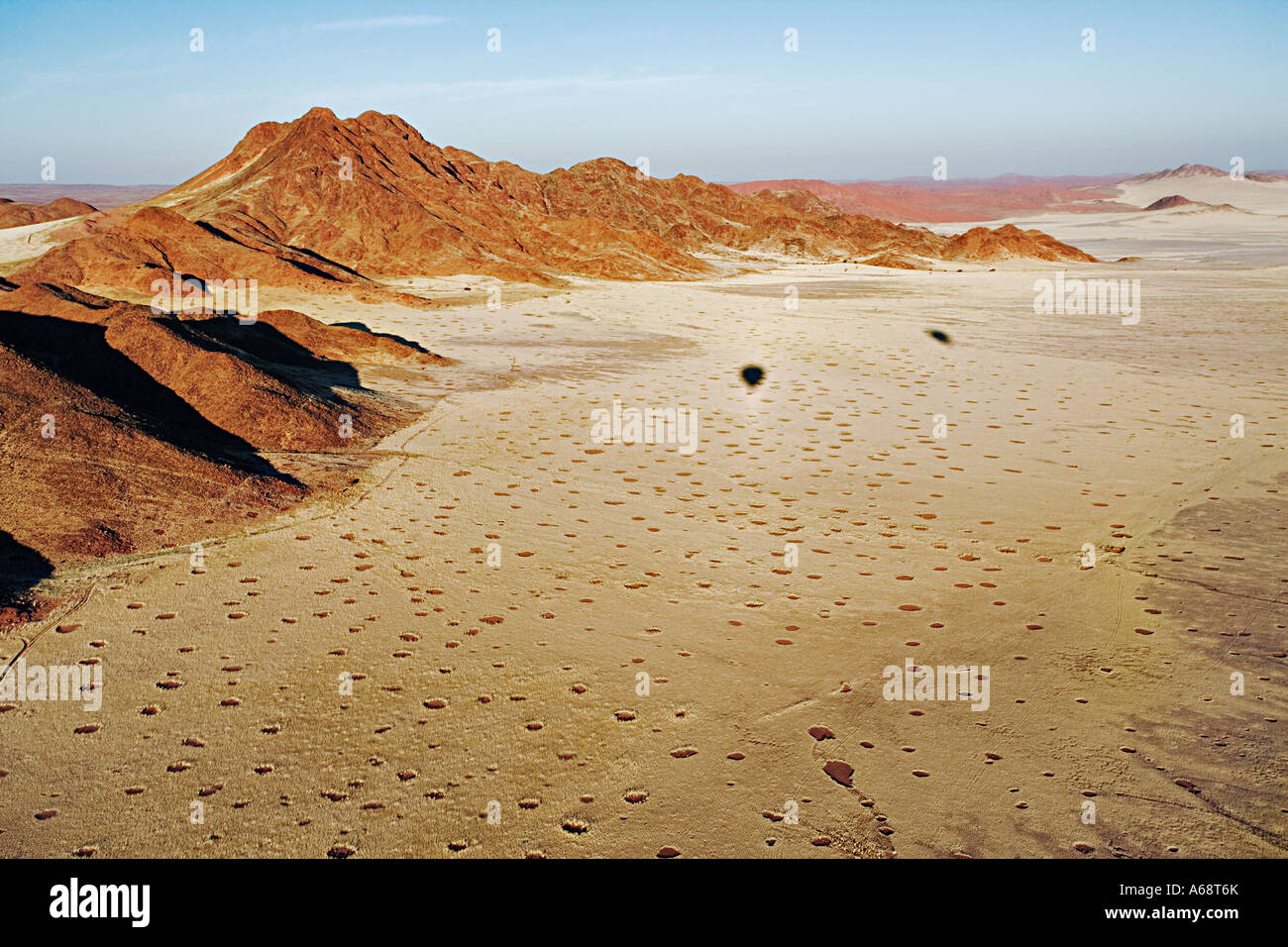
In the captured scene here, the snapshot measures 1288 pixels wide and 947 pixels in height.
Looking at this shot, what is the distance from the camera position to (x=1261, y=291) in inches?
1581

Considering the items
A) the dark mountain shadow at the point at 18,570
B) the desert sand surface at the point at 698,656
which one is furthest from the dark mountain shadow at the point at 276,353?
the dark mountain shadow at the point at 18,570

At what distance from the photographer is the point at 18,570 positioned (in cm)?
794

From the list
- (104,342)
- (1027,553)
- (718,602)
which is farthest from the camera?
(104,342)

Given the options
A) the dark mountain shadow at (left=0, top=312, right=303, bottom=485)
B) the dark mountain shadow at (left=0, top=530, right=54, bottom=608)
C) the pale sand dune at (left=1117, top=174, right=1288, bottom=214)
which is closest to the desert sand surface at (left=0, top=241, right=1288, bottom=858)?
the dark mountain shadow at (left=0, top=530, right=54, bottom=608)

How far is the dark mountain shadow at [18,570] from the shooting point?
24.4 ft

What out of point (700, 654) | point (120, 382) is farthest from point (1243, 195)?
point (700, 654)

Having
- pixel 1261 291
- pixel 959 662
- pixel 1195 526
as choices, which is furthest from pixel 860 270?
pixel 959 662

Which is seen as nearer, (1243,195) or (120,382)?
(120,382)

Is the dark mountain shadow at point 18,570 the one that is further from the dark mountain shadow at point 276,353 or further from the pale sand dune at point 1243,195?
the pale sand dune at point 1243,195

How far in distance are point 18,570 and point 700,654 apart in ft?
20.2

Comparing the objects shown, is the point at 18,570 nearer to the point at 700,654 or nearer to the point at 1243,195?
the point at 700,654
